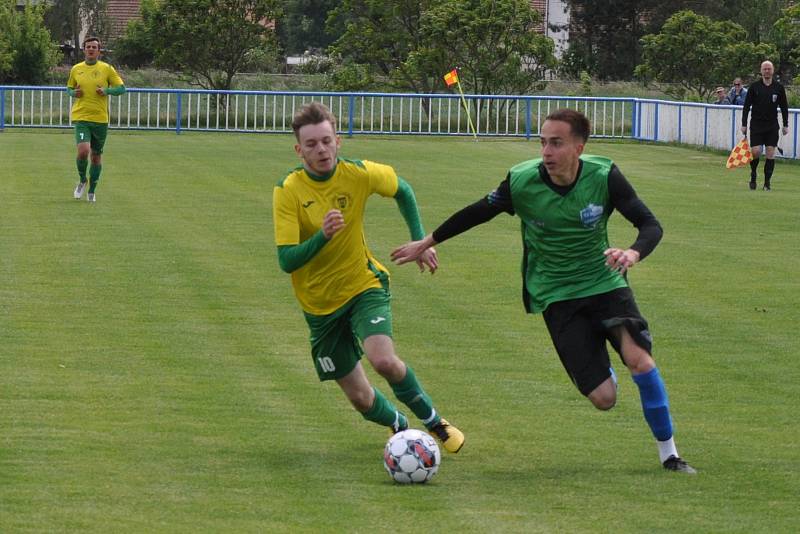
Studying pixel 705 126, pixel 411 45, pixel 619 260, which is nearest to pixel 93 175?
pixel 619 260

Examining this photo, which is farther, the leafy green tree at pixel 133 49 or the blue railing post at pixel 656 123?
the leafy green tree at pixel 133 49

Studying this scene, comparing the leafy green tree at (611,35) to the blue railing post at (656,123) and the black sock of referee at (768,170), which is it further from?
the black sock of referee at (768,170)

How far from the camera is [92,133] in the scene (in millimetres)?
20141

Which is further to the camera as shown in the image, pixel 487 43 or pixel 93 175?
pixel 487 43

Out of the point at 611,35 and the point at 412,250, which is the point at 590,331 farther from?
the point at 611,35

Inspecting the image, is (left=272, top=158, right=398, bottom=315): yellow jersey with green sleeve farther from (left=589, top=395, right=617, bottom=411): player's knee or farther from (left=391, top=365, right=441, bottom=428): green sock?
(left=589, top=395, right=617, bottom=411): player's knee

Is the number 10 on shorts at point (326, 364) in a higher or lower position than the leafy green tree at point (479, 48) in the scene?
lower

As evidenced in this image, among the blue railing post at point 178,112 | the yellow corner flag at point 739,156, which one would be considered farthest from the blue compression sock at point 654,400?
the blue railing post at point 178,112

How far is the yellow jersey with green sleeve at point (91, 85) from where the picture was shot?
20062 millimetres

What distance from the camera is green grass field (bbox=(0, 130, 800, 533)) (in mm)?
6555

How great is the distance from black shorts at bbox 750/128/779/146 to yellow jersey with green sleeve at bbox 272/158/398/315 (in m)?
17.6

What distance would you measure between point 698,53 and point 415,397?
41656 millimetres

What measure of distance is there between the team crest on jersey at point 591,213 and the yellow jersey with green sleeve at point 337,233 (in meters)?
1.00

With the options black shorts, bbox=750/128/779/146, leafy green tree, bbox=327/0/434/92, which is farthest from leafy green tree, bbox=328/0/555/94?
black shorts, bbox=750/128/779/146
